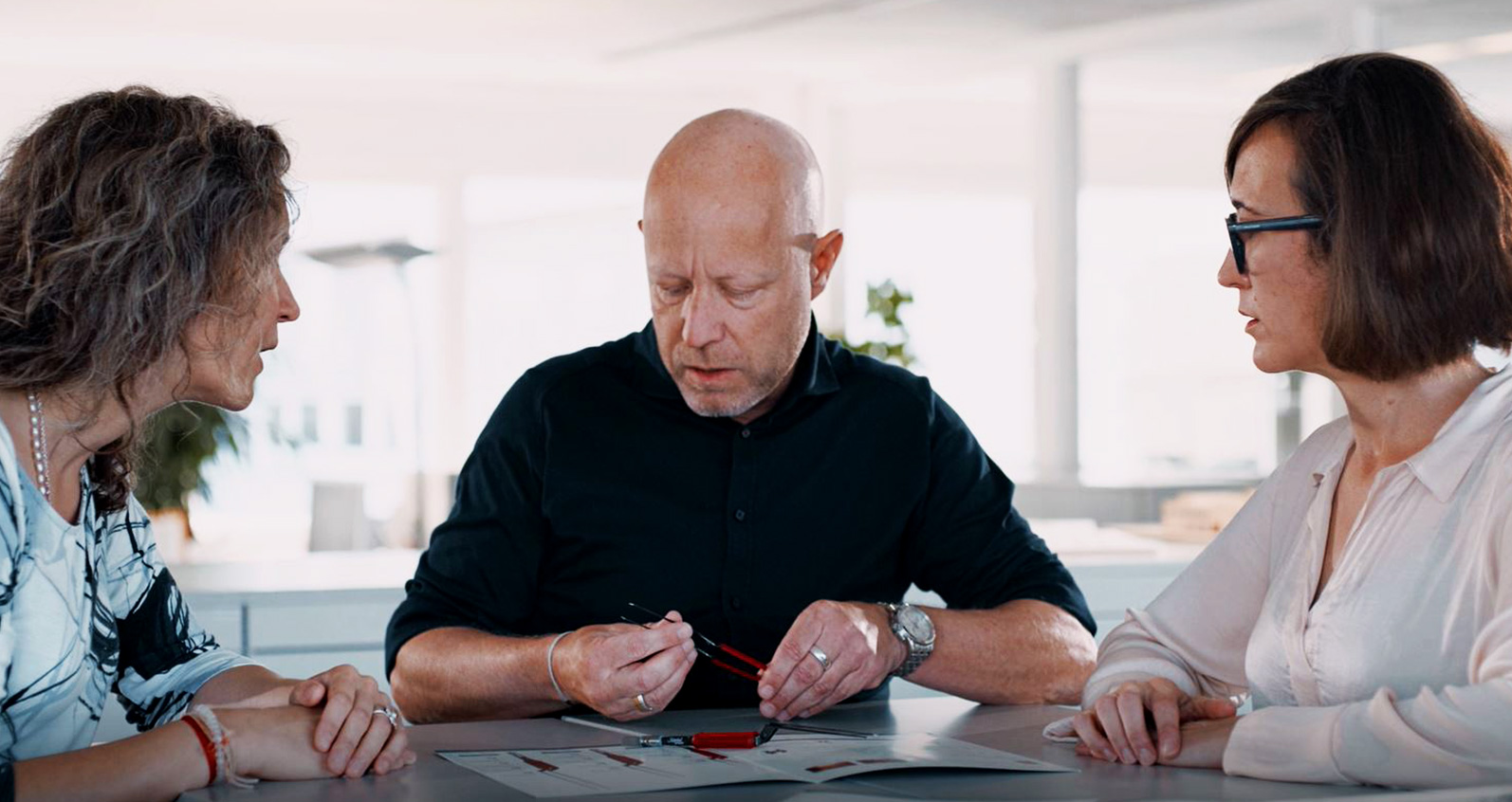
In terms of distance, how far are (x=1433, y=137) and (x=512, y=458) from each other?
1.29 meters

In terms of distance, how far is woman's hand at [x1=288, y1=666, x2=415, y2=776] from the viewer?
1686 millimetres

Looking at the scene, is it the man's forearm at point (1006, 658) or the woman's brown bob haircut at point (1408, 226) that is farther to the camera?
the man's forearm at point (1006, 658)

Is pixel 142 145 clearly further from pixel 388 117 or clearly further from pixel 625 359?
pixel 388 117

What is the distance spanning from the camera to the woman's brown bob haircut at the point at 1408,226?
5.63ft

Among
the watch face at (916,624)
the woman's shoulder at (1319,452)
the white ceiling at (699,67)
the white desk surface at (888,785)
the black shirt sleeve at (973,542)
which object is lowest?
the white desk surface at (888,785)

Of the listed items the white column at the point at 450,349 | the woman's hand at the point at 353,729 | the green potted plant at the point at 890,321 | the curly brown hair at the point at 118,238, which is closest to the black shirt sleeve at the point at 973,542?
the woman's hand at the point at 353,729

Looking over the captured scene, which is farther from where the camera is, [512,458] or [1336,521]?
[512,458]

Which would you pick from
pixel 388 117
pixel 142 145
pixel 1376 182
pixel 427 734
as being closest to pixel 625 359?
pixel 427 734

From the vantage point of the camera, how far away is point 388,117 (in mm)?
9633

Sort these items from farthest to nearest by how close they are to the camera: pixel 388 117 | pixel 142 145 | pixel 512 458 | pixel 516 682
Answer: pixel 388 117 < pixel 512 458 < pixel 516 682 < pixel 142 145

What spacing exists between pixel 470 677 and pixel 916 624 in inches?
22.1

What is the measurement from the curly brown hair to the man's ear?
90 cm

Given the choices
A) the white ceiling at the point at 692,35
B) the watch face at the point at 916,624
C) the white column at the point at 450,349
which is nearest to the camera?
the watch face at the point at 916,624

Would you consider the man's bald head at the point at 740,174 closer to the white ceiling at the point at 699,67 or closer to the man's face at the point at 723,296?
the man's face at the point at 723,296
